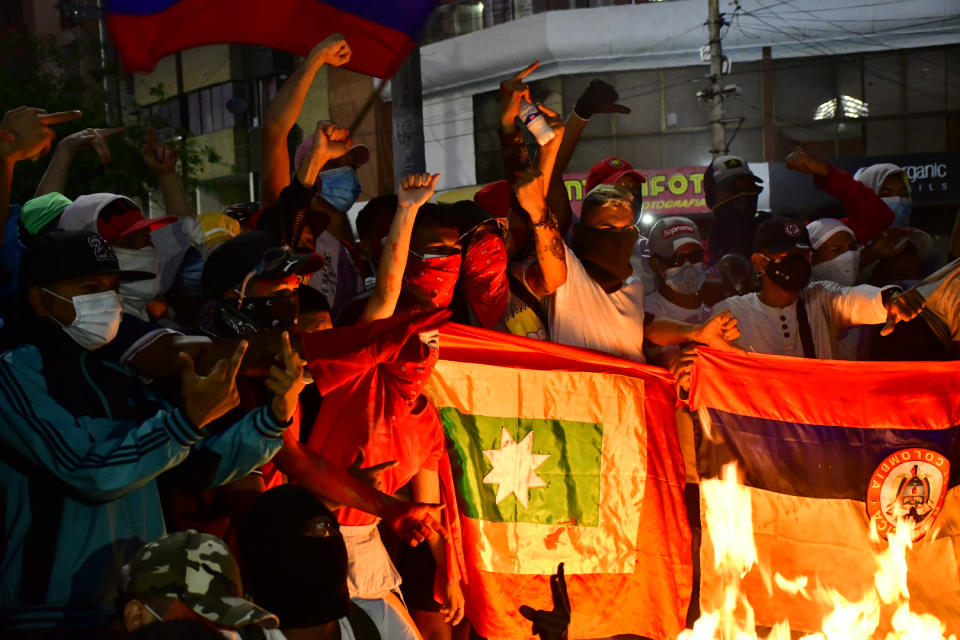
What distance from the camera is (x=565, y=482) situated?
551 cm

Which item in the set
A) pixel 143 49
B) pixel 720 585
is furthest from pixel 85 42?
pixel 720 585

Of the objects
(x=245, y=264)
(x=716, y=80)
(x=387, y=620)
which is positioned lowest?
(x=387, y=620)

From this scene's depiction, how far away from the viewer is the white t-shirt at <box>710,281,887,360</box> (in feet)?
19.9

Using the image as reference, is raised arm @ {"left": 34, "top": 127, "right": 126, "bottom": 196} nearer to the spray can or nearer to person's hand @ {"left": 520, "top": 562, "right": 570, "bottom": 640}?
the spray can

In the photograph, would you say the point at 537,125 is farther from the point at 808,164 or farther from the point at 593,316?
the point at 808,164

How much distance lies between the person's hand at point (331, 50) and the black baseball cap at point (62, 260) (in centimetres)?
203

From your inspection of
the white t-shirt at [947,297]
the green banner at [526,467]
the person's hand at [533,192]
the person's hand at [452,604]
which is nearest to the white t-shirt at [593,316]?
the person's hand at [533,192]

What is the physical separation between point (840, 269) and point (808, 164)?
1057 millimetres

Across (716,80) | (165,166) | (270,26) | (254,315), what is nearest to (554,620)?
(254,315)

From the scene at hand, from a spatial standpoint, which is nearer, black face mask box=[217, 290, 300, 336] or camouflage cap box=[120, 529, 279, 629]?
camouflage cap box=[120, 529, 279, 629]

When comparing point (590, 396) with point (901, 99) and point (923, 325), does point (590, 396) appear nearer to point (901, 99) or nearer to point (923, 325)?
point (923, 325)

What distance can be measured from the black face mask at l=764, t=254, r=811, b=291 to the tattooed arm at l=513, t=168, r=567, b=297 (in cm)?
128

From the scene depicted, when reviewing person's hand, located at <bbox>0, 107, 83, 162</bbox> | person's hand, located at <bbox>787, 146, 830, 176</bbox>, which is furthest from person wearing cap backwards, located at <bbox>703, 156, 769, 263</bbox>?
person's hand, located at <bbox>0, 107, 83, 162</bbox>

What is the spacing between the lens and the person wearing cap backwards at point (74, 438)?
322 centimetres
